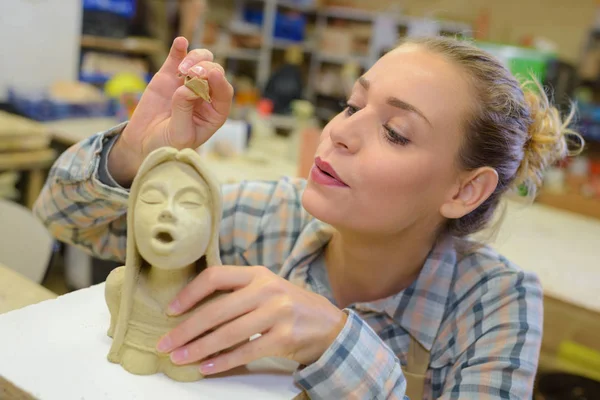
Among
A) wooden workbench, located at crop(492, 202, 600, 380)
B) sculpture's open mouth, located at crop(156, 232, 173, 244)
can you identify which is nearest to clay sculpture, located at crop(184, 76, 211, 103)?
sculpture's open mouth, located at crop(156, 232, 173, 244)

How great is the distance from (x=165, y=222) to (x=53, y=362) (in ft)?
0.76

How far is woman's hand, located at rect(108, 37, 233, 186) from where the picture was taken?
828 mm

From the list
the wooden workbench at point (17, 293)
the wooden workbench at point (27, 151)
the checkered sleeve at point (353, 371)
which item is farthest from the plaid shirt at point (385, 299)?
the wooden workbench at point (27, 151)

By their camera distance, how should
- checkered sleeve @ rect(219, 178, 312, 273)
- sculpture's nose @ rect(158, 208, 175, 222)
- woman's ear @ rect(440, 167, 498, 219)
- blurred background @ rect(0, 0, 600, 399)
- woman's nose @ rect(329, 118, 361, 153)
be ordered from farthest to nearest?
blurred background @ rect(0, 0, 600, 399)
checkered sleeve @ rect(219, 178, 312, 273)
woman's ear @ rect(440, 167, 498, 219)
woman's nose @ rect(329, 118, 361, 153)
sculpture's nose @ rect(158, 208, 175, 222)

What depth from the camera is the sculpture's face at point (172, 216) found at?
2.12 feet

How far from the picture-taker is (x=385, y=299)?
1.01 m

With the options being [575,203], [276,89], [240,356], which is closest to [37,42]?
[276,89]

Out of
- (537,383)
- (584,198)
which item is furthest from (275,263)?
(584,198)

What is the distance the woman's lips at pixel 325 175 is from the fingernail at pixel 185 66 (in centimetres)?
25

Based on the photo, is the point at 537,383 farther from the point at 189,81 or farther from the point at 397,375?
the point at 189,81

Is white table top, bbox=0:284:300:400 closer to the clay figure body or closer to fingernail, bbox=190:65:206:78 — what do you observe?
the clay figure body

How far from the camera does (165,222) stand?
65 centimetres

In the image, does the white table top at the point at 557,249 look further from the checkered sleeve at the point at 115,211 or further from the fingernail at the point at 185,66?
the fingernail at the point at 185,66

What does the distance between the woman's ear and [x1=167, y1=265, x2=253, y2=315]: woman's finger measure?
1.50 ft
